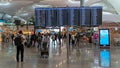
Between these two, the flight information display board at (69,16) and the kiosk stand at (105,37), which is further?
the kiosk stand at (105,37)

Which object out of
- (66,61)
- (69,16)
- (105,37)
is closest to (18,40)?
(66,61)

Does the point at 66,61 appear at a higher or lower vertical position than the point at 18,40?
lower

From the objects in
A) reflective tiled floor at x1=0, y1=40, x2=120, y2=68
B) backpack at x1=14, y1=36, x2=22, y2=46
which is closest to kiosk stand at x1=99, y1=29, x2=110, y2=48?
reflective tiled floor at x1=0, y1=40, x2=120, y2=68

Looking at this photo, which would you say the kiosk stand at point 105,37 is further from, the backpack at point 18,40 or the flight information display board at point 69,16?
the backpack at point 18,40

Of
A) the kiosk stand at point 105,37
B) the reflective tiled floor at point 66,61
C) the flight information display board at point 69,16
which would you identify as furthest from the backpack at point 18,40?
the kiosk stand at point 105,37

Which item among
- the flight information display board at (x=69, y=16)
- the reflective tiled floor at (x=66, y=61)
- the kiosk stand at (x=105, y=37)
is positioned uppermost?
the flight information display board at (x=69, y=16)

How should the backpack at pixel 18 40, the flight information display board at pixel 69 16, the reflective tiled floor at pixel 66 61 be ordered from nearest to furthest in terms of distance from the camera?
the reflective tiled floor at pixel 66 61 < the backpack at pixel 18 40 < the flight information display board at pixel 69 16

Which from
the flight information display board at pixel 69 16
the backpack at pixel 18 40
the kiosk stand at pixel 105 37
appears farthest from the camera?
the kiosk stand at pixel 105 37

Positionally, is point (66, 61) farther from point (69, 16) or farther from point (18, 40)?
point (18, 40)

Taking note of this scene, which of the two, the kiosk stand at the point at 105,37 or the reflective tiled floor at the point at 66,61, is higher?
the kiosk stand at the point at 105,37

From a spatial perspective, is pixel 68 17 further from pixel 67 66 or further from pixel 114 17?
pixel 114 17

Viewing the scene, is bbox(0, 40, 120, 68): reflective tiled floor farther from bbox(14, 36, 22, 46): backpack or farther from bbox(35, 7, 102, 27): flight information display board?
bbox(35, 7, 102, 27): flight information display board

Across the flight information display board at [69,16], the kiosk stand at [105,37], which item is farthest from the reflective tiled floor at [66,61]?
the kiosk stand at [105,37]

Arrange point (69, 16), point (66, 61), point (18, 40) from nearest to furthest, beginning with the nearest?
1. point (18, 40)
2. point (66, 61)
3. point (69, 16)
